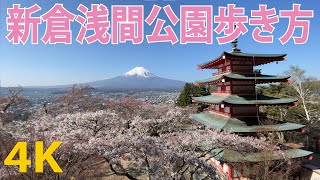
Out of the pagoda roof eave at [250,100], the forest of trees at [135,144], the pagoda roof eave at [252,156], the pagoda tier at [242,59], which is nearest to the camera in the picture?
the forest of trees at [135,144]

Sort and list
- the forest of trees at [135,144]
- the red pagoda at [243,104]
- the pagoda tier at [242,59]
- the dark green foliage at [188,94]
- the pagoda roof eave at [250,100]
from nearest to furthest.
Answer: the forest of trees at [135,144] → the red pagoda at [243,104] → the pagoda roof eave at [250,100] → the pagoda tier at [242,59] → the dark green foliage at [188,94]

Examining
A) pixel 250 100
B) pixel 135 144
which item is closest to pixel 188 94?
pixel 250 100

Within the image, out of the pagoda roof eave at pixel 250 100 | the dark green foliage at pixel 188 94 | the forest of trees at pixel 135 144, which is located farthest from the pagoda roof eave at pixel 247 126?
the dark green foliage at pixel 188 94

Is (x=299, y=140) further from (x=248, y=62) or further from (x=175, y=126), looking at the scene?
(x=175, y=126)

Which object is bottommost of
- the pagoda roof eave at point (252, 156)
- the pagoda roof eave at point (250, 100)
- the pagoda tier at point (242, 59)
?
the pagoda roof eave at point (252, 156)

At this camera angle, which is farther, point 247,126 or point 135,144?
point 247,126

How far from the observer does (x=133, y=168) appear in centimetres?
1655

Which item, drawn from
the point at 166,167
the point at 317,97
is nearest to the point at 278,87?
the point at 317,97

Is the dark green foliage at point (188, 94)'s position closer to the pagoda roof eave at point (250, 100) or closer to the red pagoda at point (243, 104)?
the red pagoda at point (243, 104)

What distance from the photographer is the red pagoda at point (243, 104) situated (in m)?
13.5

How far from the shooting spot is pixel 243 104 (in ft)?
45.9

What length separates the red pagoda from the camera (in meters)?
13.5

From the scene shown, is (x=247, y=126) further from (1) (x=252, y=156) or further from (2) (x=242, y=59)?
(2) (x=242, y=59)

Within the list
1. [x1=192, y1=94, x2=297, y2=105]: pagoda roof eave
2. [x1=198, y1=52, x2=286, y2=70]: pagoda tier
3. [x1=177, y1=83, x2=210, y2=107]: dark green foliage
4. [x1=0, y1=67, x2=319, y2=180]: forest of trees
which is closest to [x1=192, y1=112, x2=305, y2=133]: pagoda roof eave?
[x1=0, y1=67, x2=319, y2=180]: forest of trees
